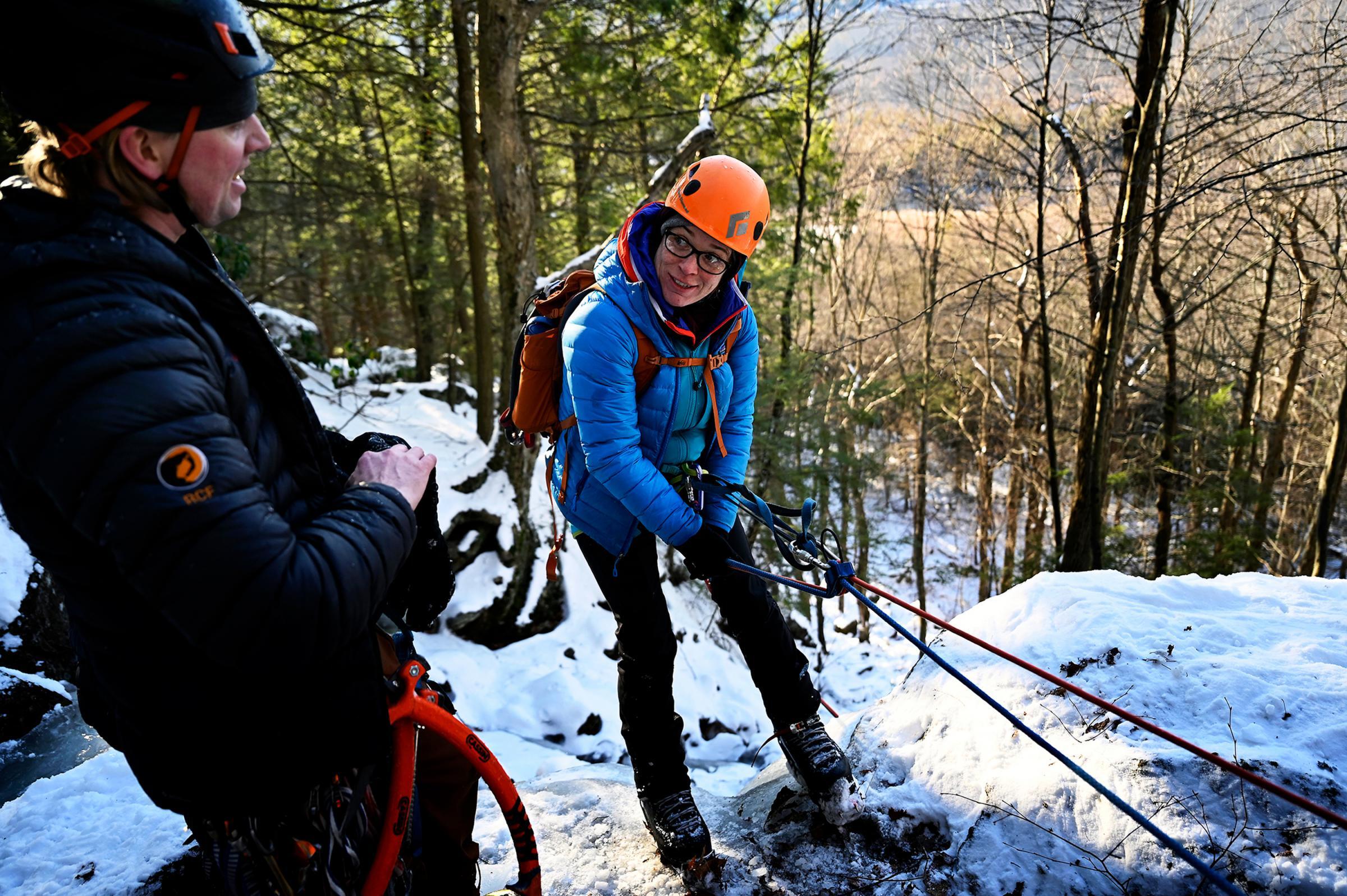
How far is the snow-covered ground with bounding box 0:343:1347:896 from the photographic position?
2223mm

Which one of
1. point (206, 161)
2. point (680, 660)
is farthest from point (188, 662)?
point (680, 660)

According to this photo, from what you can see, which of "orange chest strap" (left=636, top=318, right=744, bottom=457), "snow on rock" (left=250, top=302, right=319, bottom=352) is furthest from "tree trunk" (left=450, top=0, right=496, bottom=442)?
"orange chest strap" (left=636, top=318, right=744, bottom=457)

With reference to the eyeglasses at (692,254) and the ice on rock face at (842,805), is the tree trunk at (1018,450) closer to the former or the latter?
the ice on rock face at (842,805)

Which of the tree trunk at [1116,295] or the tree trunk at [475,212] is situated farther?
the tree trunk at [475,212]

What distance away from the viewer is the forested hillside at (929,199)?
275 inches

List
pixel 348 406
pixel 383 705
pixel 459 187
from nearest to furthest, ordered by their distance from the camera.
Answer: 1. pixel 383 705
2. pixel 348 406
3. pixel 459 187

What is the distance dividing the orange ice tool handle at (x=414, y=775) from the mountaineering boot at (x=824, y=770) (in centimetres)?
117

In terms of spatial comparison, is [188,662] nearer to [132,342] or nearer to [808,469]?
[132,342]

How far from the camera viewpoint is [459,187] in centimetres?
1507

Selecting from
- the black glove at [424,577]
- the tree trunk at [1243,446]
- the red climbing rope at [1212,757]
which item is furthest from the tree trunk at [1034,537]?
the black glove at [424,577]

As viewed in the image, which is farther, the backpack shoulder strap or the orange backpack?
the orange backpack

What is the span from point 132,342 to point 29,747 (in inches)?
132

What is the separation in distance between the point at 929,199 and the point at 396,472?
22324 mm

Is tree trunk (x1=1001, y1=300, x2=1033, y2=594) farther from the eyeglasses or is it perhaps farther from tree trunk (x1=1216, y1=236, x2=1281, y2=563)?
the eyeglasses
